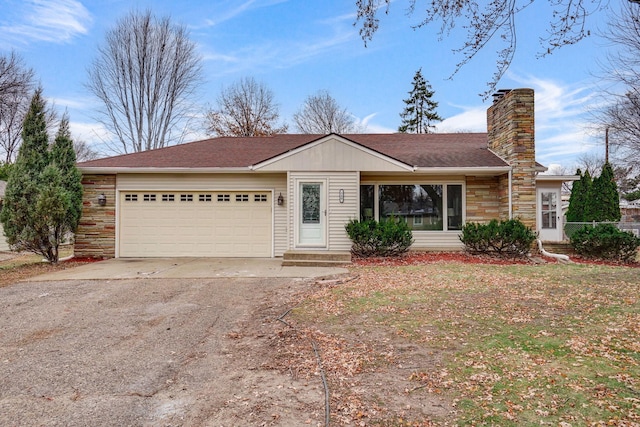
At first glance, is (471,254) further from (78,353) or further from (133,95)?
(133,95)

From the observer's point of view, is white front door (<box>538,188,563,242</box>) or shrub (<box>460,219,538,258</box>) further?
Result: white front door (<box>538,188,563,242</box>)

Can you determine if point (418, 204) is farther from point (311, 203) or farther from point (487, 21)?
point (487, 21)

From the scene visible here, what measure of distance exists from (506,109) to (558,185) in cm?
445

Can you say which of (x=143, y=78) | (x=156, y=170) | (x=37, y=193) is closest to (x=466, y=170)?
(x=156, y=170)

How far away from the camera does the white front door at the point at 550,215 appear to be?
13281mm

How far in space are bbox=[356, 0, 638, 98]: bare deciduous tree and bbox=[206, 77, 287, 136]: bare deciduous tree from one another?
2389 cm

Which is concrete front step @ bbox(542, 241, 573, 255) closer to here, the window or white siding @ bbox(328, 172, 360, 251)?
the window

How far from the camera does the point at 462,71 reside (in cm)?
414

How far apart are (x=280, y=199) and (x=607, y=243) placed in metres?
8.69

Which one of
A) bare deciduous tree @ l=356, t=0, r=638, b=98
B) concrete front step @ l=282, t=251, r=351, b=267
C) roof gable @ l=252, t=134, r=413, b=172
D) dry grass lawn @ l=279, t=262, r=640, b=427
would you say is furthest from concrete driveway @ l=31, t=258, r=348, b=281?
bare deciduous tree @ l=356, t=0, r=638, b=98

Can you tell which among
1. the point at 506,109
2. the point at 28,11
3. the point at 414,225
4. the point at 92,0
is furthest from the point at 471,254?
the point at 28,11

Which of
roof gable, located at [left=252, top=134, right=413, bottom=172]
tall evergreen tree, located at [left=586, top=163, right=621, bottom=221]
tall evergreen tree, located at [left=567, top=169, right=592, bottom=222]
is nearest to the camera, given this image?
roof gable, located at [left=252, top=134, right=413, bottom=172]

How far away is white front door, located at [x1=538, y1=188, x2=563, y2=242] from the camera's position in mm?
13281

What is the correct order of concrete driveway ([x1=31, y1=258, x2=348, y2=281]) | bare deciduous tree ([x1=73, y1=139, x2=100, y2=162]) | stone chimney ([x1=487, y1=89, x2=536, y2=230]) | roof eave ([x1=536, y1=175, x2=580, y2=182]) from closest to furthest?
concrete driveway ([x1=31, y1=258, x2=348, y2=281]), stone chimney ([x1=487, y1=89, x2=536, y2=230]), roof eave ([x1=536, y1=175, x2=580, y2=182]), bare deciduous tree ([x1=73, y1=139, x2=100, y2=162])
